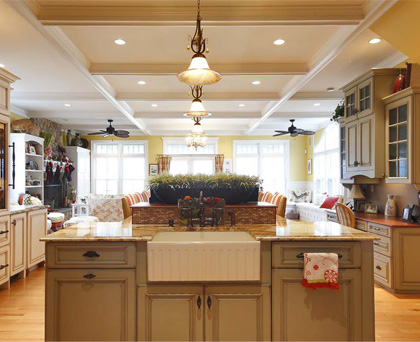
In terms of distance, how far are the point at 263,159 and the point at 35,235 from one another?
7255mm

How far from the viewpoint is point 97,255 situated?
2086mm

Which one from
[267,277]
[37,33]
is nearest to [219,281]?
[267,277]

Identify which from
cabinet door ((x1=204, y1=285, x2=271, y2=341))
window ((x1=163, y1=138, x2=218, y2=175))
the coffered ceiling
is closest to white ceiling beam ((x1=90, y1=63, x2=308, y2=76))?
the coffered ceiling

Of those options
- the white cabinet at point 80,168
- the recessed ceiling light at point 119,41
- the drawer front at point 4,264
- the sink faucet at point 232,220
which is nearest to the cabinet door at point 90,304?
the sink faucet at point 232,220

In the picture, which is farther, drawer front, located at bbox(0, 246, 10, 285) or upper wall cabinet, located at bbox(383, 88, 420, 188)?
drawer front, located at bbox(0, 246, 10, 285)

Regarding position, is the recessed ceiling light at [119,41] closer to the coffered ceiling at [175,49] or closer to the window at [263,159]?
the coffered ceiling at [175,49]

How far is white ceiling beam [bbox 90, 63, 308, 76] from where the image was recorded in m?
4.11

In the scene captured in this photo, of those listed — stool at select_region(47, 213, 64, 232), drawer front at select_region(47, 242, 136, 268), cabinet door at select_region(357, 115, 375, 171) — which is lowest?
stool at select_region(47, 213, 64, 232)

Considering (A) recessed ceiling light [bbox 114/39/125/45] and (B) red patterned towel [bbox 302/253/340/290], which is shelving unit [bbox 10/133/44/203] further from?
(B) red patterned towel [bbox 302/253/340/290]

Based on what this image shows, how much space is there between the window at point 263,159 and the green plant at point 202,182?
7340 mm

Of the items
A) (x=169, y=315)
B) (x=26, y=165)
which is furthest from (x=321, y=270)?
(x=26, y=165)

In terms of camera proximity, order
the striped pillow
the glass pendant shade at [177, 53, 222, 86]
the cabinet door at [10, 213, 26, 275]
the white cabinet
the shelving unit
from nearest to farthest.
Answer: the glass pendant shade at [177, 53, 222, 86] → the cabinet door at [10, 213, 26, 275] → the striped pillow → the shelving unit → the white cabinet

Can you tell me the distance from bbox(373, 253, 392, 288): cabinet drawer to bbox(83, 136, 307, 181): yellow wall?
6.35 meters

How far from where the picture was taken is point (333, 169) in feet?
26.2
